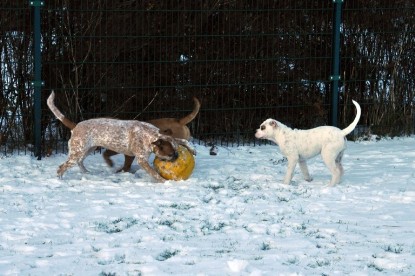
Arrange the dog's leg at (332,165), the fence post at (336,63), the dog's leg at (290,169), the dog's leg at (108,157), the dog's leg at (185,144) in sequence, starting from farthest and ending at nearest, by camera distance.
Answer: the fence post at (336,63), the dog's leg at (108,157), the dog's leg at (185,144), the dog's leg at (290,169), the dog's leg at (332,165)

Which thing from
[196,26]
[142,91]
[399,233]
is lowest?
[399,233]

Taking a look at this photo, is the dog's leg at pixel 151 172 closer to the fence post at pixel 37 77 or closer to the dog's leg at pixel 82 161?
the dog's leg at pixel 82 161

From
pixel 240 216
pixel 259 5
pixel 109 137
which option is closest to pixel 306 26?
pixel 259 5

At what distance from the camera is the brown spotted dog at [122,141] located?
930 cm

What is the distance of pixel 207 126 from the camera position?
11.8 meters

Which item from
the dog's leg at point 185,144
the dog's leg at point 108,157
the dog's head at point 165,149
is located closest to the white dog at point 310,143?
the dog's leg at point 185,144

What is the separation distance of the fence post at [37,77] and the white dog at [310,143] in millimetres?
2869

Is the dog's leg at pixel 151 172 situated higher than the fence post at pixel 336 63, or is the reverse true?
the fence post at pixel 336 63

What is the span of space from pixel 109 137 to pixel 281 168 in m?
2.18

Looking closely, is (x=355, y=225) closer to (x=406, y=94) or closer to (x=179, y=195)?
(x=179, y=195)

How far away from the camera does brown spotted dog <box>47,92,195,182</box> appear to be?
930 cm

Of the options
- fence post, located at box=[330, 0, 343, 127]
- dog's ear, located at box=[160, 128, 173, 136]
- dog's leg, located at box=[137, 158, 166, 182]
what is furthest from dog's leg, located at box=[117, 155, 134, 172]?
fence post, located at box=[330, 0, 343, 127]

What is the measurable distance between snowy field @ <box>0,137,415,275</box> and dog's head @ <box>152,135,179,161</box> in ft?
1.06

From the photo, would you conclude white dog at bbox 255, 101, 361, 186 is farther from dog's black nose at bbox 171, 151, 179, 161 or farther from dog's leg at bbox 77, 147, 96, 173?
dog's leg at bbox 77, 147, 96, 173
